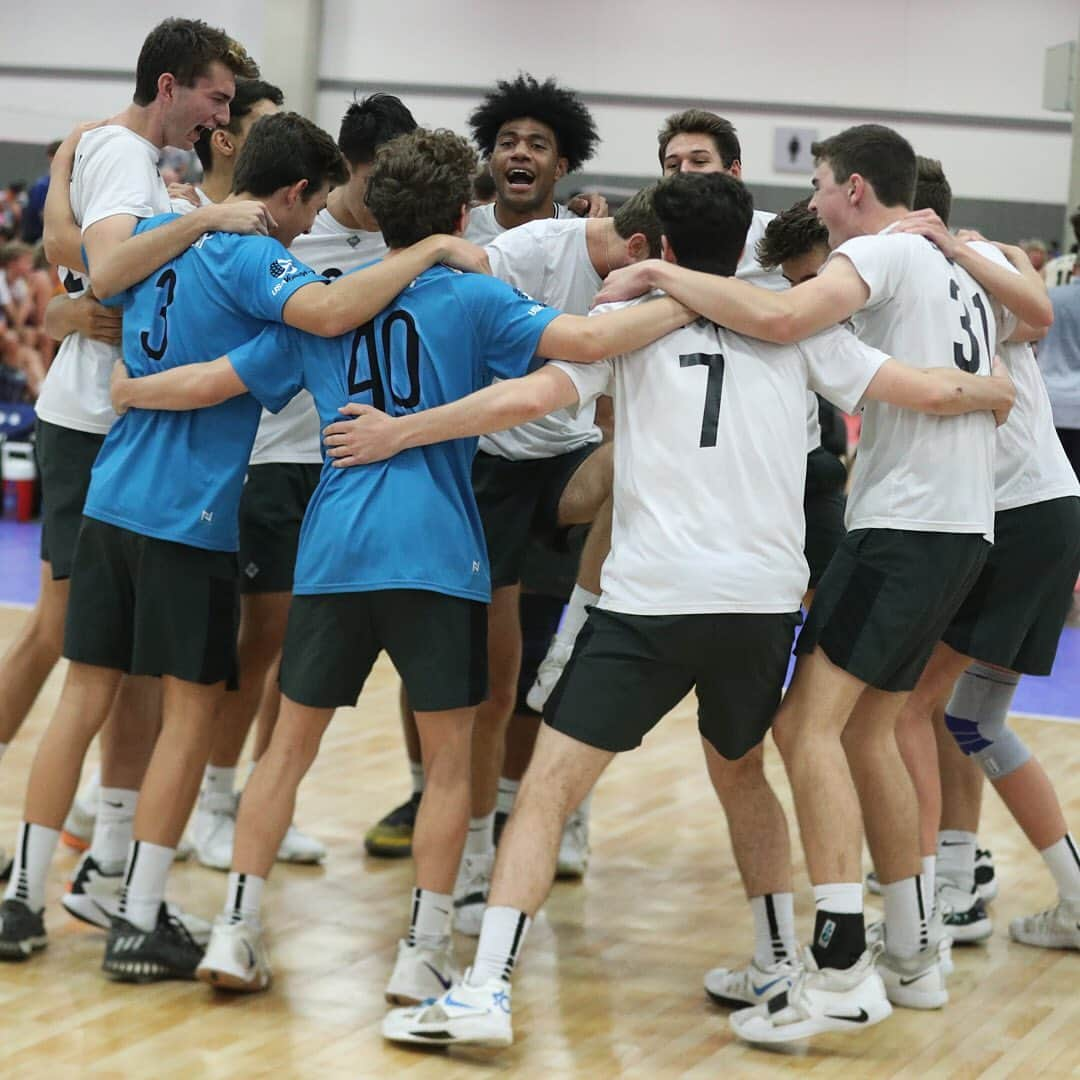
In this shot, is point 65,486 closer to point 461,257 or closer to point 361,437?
point 361,437

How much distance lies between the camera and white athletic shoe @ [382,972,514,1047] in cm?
342

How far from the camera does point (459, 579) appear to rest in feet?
12.0

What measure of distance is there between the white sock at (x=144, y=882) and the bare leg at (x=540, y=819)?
0.89 meters

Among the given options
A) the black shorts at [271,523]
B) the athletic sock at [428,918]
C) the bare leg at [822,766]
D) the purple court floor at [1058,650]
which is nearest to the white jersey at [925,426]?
the bare leg at [822,766]

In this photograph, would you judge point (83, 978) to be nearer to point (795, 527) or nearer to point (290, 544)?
point (290, 544)

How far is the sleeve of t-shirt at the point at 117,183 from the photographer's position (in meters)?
4.09

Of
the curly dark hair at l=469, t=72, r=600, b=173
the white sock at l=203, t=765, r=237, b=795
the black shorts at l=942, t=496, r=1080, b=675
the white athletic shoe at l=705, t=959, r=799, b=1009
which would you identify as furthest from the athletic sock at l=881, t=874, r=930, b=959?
the curly dark hair at l=469, t=72, r=600, b=173

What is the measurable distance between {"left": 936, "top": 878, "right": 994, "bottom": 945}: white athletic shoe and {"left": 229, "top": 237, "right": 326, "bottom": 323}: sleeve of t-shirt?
2309 millimetres

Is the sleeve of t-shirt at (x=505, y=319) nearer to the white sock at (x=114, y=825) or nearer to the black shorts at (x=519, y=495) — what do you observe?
the black shorts at (x=519, y=495)

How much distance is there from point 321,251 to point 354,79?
1385cm

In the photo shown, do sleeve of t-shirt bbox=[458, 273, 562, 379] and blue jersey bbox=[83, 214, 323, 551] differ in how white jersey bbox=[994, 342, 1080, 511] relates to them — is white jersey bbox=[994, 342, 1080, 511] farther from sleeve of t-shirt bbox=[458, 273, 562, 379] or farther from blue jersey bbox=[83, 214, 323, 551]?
blue jersey bbox=[83, 214, 323, 551]

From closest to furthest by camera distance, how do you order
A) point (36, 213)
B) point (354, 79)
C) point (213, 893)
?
point (213, 893)
point (36, 213)
point (354, 79)

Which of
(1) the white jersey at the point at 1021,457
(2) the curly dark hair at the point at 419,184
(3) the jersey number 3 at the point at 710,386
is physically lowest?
(1) the white jersey at the point at 1021,457

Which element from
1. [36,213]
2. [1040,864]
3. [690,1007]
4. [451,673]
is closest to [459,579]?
[451,673]
